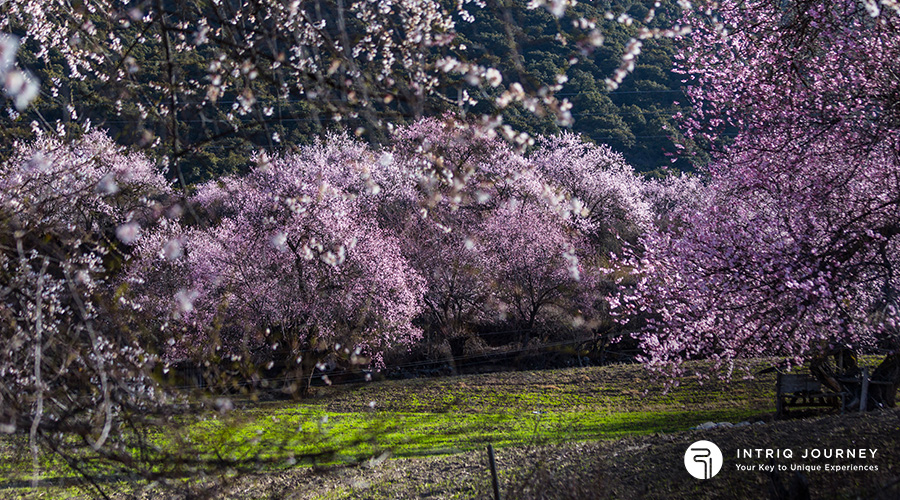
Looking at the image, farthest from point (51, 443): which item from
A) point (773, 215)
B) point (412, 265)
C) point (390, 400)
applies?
point (412, 265)

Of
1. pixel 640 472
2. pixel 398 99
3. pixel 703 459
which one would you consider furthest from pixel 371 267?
pixel 398 99

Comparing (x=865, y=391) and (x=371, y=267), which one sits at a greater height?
(x=371, y=267)

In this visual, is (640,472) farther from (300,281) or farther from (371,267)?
(371,267)

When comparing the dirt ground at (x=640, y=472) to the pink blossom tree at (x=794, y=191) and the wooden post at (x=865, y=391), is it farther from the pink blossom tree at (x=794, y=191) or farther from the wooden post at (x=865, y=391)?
the wooden post at (x=865, y=391)

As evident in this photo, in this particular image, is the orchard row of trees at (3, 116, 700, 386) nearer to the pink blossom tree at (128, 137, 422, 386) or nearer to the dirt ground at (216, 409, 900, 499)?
the pink blossom tree at (128, 137, 422, 386)

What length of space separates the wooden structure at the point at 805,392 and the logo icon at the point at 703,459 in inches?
186

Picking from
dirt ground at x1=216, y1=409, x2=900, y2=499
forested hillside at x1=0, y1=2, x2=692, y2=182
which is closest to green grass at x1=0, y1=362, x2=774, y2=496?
dirt ground at x1=216, y1=409, x2=900, y2=499

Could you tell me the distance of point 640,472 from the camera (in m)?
7.42

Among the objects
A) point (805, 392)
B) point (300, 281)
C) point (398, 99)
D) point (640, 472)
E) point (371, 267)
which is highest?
point (371, 267)

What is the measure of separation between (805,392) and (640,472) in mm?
6083

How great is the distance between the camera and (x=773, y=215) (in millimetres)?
8992

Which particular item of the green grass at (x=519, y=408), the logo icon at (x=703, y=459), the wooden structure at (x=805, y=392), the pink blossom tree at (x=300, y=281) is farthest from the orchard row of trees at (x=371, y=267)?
the logo icon at (x=703, y=459)

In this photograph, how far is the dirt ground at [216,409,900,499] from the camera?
5.74 meters

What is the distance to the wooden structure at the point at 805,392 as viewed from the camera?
11.5 m
